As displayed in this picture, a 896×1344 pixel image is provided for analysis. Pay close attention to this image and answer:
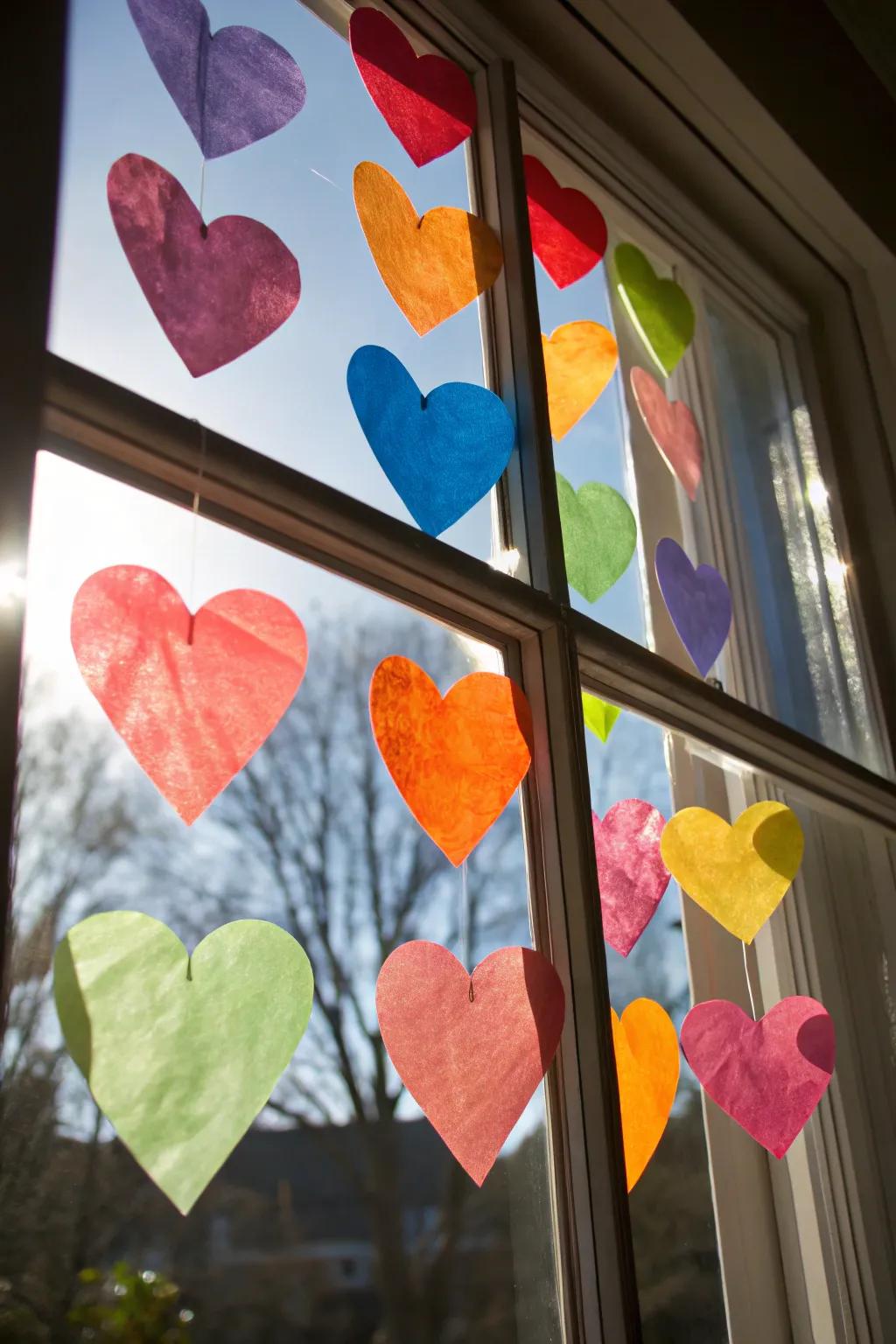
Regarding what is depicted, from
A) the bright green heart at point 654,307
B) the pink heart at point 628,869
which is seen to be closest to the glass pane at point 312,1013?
the pink heart at point 628,869

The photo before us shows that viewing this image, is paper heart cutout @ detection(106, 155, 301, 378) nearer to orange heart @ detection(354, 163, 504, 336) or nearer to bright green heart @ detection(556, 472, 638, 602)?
orange heart @ detection(354, 163, 504, 336)

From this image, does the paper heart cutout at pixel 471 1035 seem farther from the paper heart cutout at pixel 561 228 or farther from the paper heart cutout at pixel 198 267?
the paper heart cutout at pixel 561 228

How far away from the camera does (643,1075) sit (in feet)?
3.21

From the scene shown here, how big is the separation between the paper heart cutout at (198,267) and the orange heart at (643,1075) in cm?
61

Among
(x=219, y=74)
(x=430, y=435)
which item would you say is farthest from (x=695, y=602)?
(x=219, y=74)

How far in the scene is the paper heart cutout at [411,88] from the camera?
41.6 inches

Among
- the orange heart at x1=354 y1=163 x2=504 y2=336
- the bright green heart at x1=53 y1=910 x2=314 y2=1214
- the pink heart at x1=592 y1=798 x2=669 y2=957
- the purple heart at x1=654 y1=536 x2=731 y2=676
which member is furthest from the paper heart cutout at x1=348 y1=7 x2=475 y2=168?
the bright green heart at x1=53 y1=910 x2=314 y2=1214

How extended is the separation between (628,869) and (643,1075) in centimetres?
18

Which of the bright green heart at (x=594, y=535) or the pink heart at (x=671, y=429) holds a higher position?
the pink heart at (x=671, y=429)

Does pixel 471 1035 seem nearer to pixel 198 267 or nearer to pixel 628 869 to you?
pixel 628 869

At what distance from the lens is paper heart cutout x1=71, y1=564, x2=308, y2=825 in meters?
0.70

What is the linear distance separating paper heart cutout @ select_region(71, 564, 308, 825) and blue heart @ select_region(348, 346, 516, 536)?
22 cm

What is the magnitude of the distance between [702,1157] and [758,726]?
41 cm

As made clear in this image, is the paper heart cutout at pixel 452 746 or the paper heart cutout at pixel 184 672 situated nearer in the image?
the paper heart cutout at pixel 184 672
